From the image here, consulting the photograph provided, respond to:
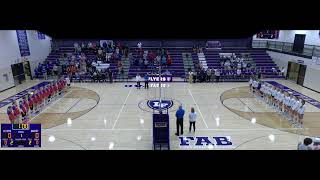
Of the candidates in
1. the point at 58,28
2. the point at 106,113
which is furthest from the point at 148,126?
the point at 58,28

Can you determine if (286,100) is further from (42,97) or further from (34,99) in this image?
(42,97)

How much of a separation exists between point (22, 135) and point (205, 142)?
237 inches

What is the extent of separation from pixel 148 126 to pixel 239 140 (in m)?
3.80

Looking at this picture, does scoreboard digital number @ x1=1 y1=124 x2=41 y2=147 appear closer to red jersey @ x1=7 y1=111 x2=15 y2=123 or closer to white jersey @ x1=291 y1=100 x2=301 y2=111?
red jersey @ x1=7 y1=111 x2=15 y2=123

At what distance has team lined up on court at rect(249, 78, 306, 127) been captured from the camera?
1120 cm

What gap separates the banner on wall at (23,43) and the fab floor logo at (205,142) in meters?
17.0

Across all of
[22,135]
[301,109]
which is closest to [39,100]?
[22,135]

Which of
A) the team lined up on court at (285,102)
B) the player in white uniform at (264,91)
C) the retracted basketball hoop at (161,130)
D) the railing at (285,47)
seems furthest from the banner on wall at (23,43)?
the railing at (285,47)

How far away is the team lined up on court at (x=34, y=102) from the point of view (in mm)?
10777

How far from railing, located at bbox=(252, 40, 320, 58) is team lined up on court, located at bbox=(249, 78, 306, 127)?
6745 mm

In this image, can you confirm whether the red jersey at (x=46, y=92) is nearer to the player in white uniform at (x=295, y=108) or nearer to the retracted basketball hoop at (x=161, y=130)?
the retracted basketball hoop at (x=161, y=130)

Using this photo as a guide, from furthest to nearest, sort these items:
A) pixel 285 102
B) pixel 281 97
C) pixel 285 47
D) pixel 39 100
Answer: pixel 285 47 → pixel 39 100 → pixel 281 97 → pixel 285 102

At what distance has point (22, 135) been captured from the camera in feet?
21.7
